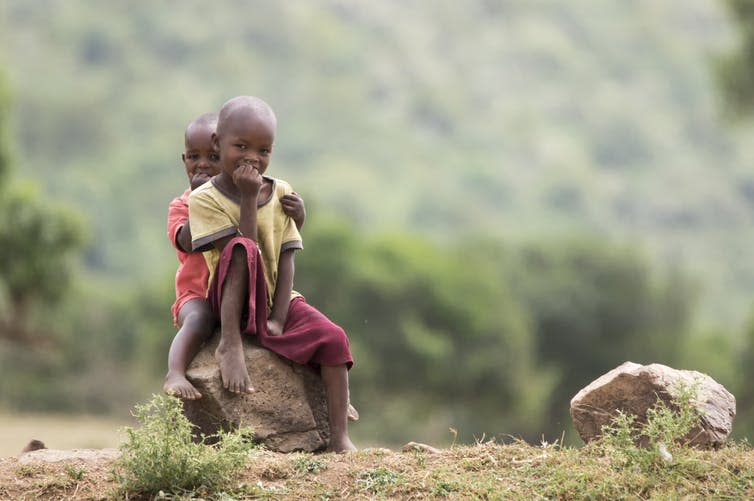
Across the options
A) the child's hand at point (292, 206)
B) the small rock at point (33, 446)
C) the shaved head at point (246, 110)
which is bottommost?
the small rock at point (33, 446)

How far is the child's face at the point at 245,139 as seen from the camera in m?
6.23

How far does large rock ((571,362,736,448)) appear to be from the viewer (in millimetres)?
6141

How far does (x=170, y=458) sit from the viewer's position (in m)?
5.44

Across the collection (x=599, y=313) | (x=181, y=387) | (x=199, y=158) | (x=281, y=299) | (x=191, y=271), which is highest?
(x=599, y=313)

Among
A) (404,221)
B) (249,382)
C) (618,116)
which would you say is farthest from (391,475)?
(618,116)

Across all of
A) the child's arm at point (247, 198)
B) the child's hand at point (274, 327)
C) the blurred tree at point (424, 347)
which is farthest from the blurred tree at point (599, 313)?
the child's arm at point (247, 198)

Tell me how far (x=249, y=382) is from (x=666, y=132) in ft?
301

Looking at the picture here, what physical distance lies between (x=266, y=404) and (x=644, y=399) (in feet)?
7.08

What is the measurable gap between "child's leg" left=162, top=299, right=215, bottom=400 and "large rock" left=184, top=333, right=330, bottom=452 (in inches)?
3.3

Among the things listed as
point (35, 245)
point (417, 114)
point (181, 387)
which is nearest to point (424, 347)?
point (35, 245)

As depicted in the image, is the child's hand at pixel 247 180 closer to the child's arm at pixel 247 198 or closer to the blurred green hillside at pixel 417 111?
the child's arm at pixel 247 198

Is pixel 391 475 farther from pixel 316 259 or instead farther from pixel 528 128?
pixel 528 128

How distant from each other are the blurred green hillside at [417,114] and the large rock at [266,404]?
54.2 metres

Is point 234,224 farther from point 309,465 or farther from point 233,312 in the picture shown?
point 309,465
